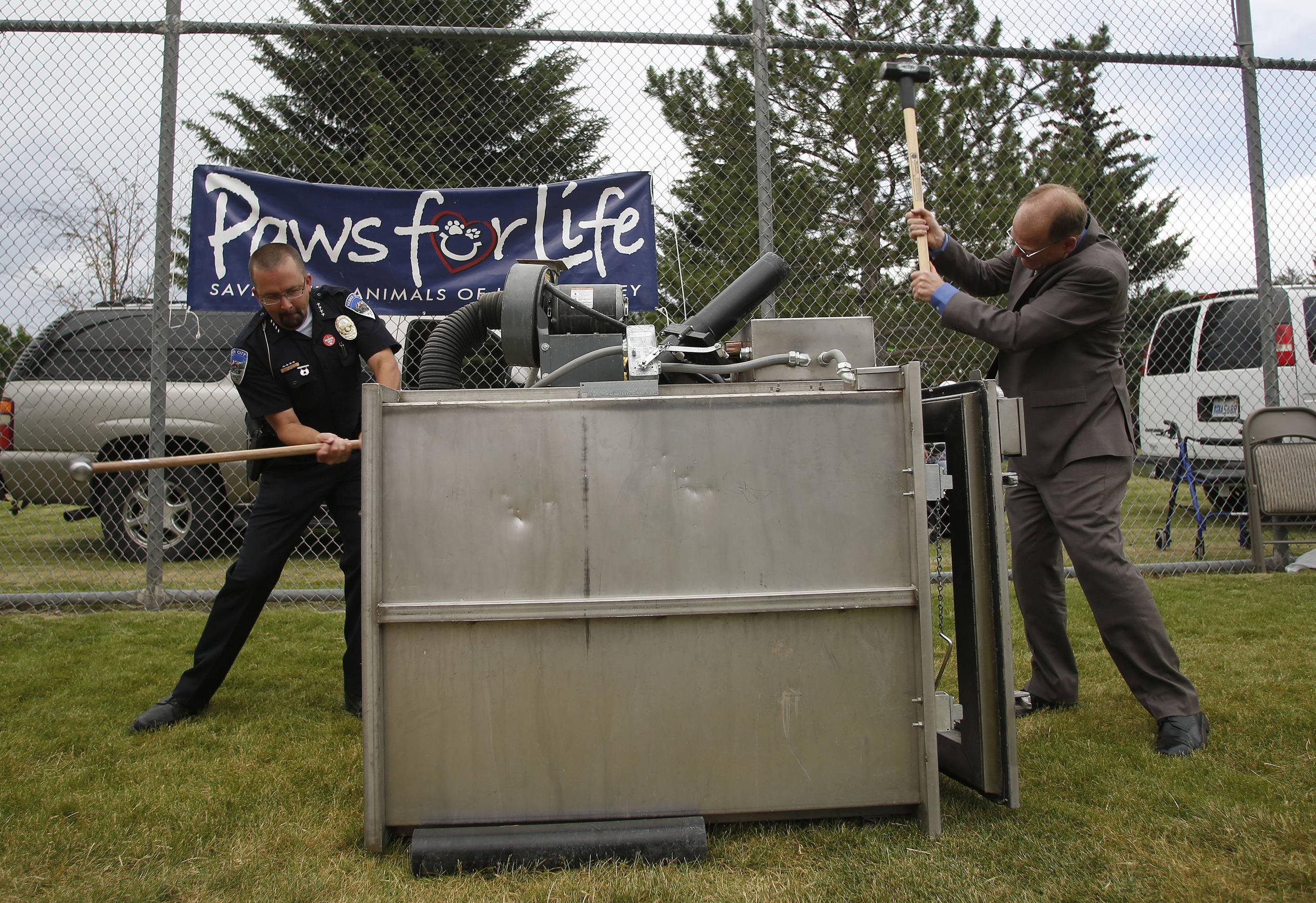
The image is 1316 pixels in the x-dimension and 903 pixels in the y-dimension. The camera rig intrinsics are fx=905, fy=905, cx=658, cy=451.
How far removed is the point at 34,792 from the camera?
8.49 feet

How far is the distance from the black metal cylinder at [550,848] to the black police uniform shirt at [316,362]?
1.71 meters

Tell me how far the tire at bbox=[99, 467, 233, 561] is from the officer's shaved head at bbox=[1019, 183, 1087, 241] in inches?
212

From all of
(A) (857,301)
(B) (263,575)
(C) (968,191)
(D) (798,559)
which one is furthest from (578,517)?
(C) (968,191)

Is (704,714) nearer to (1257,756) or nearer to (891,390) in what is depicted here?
(891,390)

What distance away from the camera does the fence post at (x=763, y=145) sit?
4785mm

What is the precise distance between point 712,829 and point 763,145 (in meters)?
3.63

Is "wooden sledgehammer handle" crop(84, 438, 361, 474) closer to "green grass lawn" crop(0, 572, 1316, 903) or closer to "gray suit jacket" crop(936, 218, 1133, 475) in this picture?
"green grass lawn" crop(0, 572, 1316, 903)

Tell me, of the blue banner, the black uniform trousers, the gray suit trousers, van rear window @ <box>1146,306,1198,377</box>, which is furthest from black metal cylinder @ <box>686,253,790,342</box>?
van rear window @ <box>1146,306,1198,377</box>

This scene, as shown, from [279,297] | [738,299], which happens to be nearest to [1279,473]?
[738,299]

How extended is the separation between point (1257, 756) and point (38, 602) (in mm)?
5536

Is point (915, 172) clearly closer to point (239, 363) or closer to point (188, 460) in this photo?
point (239, 363)

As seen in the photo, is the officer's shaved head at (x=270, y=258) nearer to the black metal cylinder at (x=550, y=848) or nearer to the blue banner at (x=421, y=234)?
the blue banner at (x=421, y=234)

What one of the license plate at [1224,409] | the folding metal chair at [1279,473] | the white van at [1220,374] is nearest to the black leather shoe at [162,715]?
the folding metal chair at [1279,473]

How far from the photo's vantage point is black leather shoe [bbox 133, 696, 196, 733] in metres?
3.17
